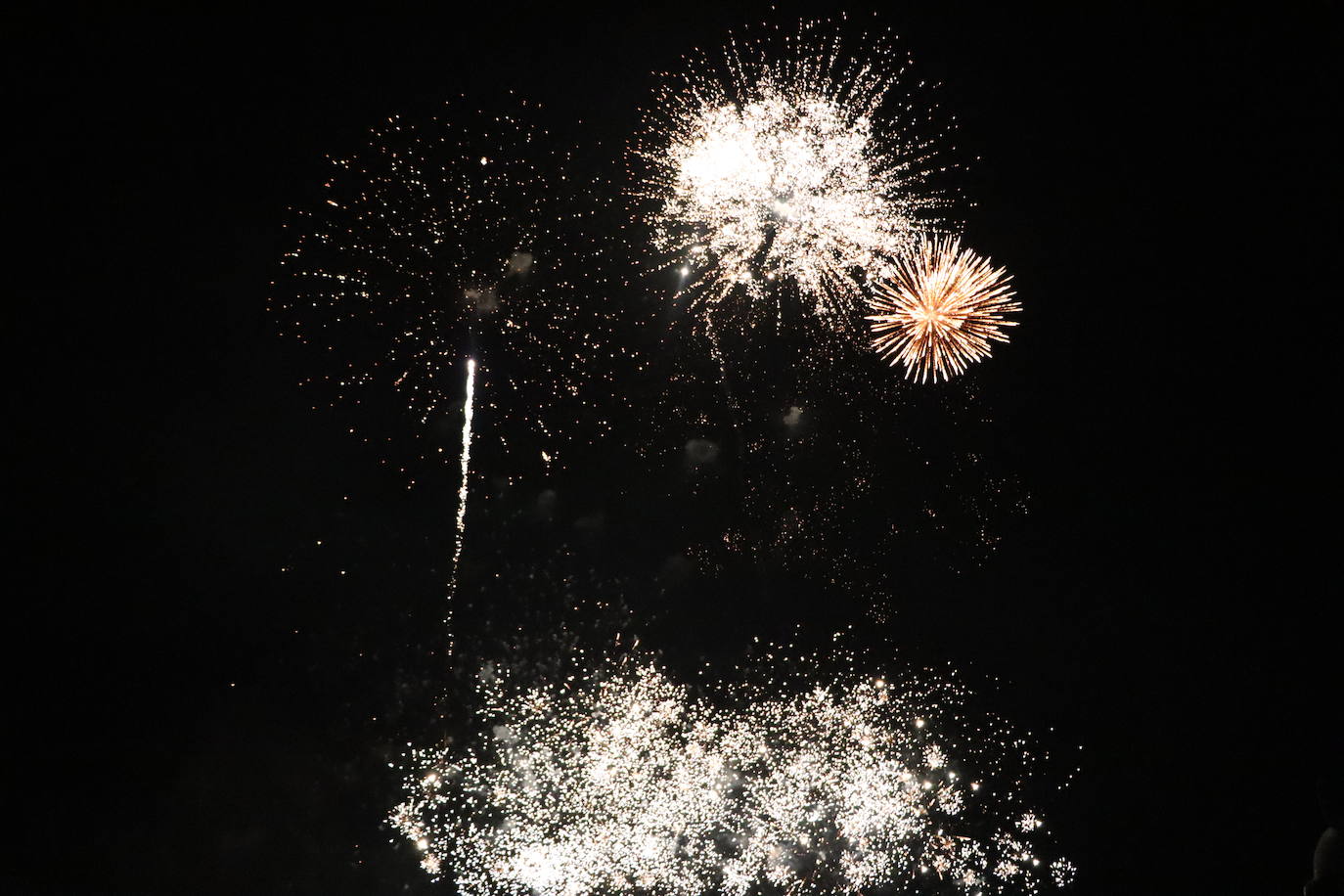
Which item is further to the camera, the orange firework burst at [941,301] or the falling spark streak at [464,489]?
the falling spark streak at [464,489]

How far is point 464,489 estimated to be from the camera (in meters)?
8.80

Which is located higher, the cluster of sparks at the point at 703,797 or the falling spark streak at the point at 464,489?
the falling spark streak at the point at 464,489

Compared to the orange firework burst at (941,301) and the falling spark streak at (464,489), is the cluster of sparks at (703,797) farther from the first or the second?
the orange firework burst at (941,301)

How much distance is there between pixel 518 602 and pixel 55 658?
13.6ft

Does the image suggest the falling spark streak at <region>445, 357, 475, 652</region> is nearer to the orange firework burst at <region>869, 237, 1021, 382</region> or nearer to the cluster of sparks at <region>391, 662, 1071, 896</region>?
the cluster of sparks at <region>391, 662, 1071, 896</region>

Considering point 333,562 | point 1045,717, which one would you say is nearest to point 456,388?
point 333,562

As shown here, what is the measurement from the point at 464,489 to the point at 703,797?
4073 millimetres

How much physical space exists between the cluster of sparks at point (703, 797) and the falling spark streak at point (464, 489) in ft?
3.05

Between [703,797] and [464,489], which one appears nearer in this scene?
[703,797]

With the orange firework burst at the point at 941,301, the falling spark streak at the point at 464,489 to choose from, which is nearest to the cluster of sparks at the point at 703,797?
the falling spark streak at the point at 464,489

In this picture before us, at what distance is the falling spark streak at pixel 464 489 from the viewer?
27.3 ft

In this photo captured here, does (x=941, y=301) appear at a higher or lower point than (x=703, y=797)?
higher


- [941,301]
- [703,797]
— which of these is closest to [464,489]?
[703,797]

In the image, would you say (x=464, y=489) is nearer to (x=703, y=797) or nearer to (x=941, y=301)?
(x=703, y=797)
